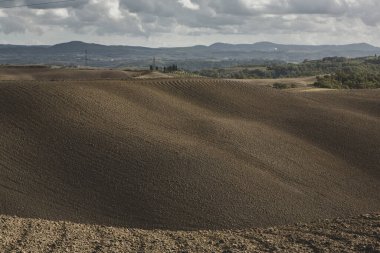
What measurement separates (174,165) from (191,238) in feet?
26.3

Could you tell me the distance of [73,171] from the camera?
24.4m

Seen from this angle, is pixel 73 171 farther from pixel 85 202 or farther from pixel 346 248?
pixel 346 248

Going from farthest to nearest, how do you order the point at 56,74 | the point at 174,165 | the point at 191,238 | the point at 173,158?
the point at 56,74 < the point at 173,158 < the point at 174,165 < the point at 191,238

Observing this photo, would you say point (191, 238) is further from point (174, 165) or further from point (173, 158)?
point (173, 158)

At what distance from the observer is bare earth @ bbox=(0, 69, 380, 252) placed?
21.3 m

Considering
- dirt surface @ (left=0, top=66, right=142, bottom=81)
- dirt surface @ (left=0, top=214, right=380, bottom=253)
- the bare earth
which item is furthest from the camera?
dirt surface @ (left=0, top=66, right=142, bottom=81)

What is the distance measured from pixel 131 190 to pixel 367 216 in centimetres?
925

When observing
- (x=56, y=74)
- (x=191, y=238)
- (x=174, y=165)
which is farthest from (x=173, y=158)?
(x=56, y=74)

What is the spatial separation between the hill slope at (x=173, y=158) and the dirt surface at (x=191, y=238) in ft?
10.3

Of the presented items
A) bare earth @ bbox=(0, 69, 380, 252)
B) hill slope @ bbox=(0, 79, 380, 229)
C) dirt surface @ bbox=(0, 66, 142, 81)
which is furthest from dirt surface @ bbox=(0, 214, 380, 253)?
dirt surface @ bbox=(0, 66, 142, 81)

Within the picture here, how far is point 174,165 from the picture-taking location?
25.0 meters

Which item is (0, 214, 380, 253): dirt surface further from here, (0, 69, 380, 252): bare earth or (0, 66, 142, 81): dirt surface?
(0, 66, 142, 81): dirt surface

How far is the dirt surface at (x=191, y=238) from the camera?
1545 cm

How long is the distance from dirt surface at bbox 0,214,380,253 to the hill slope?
3151 mm
